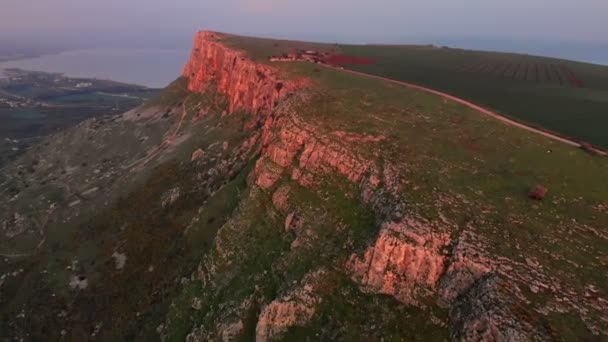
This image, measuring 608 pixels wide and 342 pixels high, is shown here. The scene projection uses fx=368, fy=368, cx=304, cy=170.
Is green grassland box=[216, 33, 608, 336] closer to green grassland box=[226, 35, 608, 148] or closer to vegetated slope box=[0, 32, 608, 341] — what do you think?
vegetated slope box=[0, 32, 608, 341]

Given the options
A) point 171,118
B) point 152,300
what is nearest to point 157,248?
point 152,300

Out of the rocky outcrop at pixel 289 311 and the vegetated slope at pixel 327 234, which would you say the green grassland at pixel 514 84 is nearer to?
the vegetated slope at pixel 327 234

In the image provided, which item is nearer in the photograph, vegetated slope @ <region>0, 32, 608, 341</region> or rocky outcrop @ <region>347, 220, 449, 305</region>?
vegetated slope @ <region>0, 32, 608, 341</region>

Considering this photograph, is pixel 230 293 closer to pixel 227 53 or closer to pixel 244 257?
pixel 244 257

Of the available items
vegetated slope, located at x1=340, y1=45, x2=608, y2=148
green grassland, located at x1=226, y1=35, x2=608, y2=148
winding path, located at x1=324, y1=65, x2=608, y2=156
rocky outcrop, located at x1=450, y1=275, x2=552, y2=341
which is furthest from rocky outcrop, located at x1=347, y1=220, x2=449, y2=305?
vegetated slope, located at x1=340, y1=45, x2=608, y2=148

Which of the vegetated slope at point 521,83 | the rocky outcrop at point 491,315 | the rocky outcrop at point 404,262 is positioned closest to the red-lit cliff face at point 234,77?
the vegetated slope at point 521,83

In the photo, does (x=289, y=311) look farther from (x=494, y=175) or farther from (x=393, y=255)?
(x=494, y=175)

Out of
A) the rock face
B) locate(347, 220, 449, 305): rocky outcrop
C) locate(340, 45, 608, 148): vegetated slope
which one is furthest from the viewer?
locate(340, 45, 608, 148): vegetated slope

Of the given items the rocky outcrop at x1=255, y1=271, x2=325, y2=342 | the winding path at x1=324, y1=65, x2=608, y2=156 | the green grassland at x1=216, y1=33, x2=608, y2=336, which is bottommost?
the rocky outcrop at x1=255, y1=271, x2=325, y2=342
